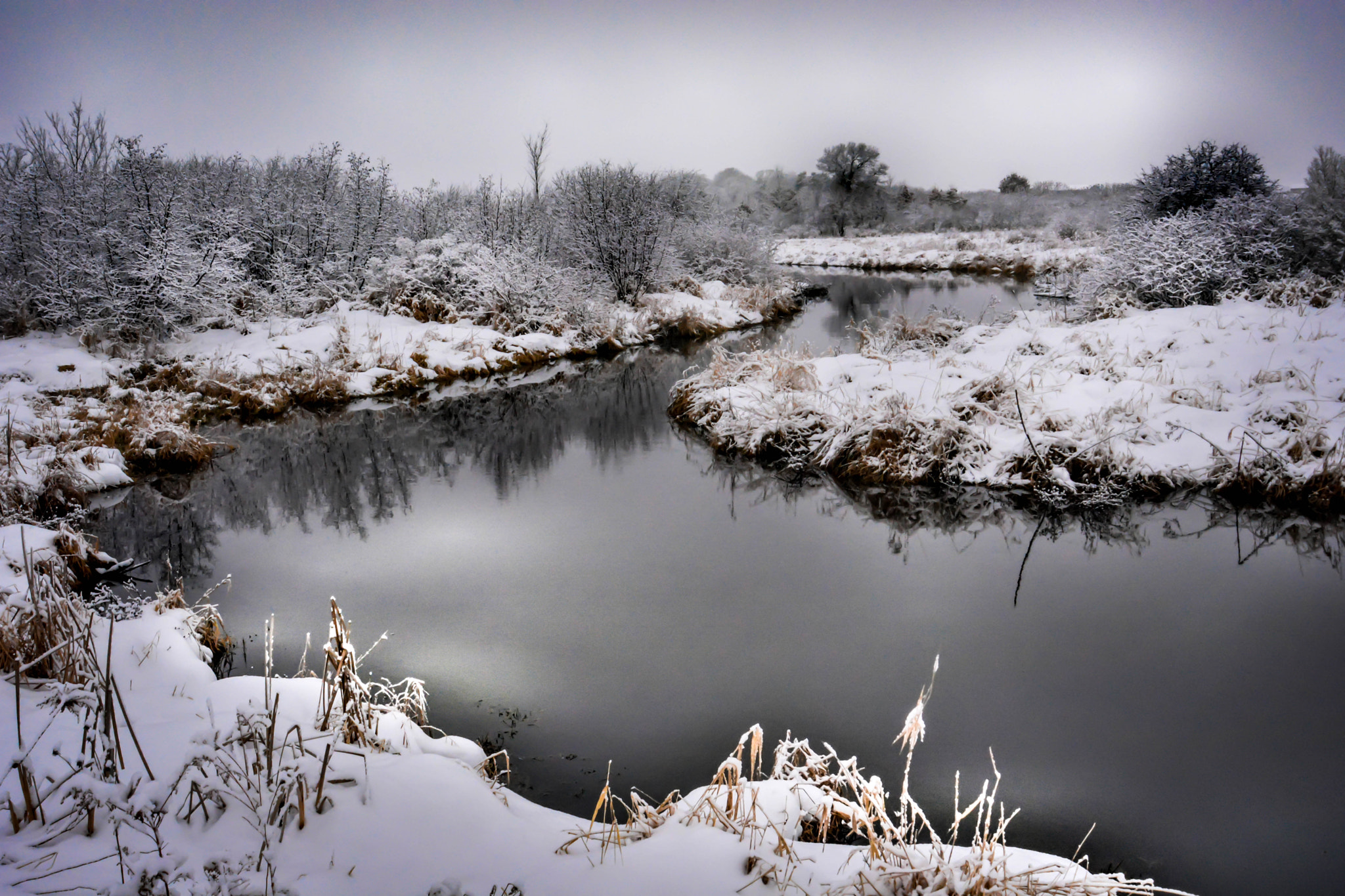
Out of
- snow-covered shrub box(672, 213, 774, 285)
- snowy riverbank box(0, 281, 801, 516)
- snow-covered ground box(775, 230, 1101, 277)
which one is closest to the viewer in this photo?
Result: snowy riverbank box(0, 281, 801, 516)

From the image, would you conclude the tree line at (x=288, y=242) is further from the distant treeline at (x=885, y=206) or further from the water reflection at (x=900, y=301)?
the distant treeline at (x=885, y=206)

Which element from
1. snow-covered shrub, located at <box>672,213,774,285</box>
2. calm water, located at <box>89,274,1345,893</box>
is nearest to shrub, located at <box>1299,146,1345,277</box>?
calm water, located at <box>89,274,1345,893</box>

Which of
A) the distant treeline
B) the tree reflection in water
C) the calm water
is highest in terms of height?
the distant treeline

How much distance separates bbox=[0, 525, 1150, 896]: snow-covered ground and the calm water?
0.70 meters

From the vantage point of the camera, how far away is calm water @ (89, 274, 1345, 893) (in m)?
3.28

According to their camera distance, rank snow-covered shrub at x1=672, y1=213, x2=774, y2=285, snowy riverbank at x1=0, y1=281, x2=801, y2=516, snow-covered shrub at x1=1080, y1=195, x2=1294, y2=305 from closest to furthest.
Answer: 1. snowy riverbank at x1=0, y1=281, x2=801, y2=516
2. snow-covered shrub at x1=1080, y1=195, x2=1294, y2=305
3. snow-covered shrub at x1=672, y1=213, x2=774, y2=285

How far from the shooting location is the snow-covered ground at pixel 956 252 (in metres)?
27.7

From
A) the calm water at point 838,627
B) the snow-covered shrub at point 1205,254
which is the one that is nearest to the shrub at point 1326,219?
the snow-covered shrub at point 1205,254

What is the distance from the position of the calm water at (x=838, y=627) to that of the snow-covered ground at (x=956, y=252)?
18.8 m

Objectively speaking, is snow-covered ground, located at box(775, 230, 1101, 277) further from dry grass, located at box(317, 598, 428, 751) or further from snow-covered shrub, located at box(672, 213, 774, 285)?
dry grass, located at box(317, 598, 428, 751)

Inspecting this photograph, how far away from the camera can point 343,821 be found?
7.51 ft

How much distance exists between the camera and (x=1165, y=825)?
3021mm

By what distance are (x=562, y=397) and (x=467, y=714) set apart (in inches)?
348

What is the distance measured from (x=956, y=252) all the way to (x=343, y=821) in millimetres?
35573
